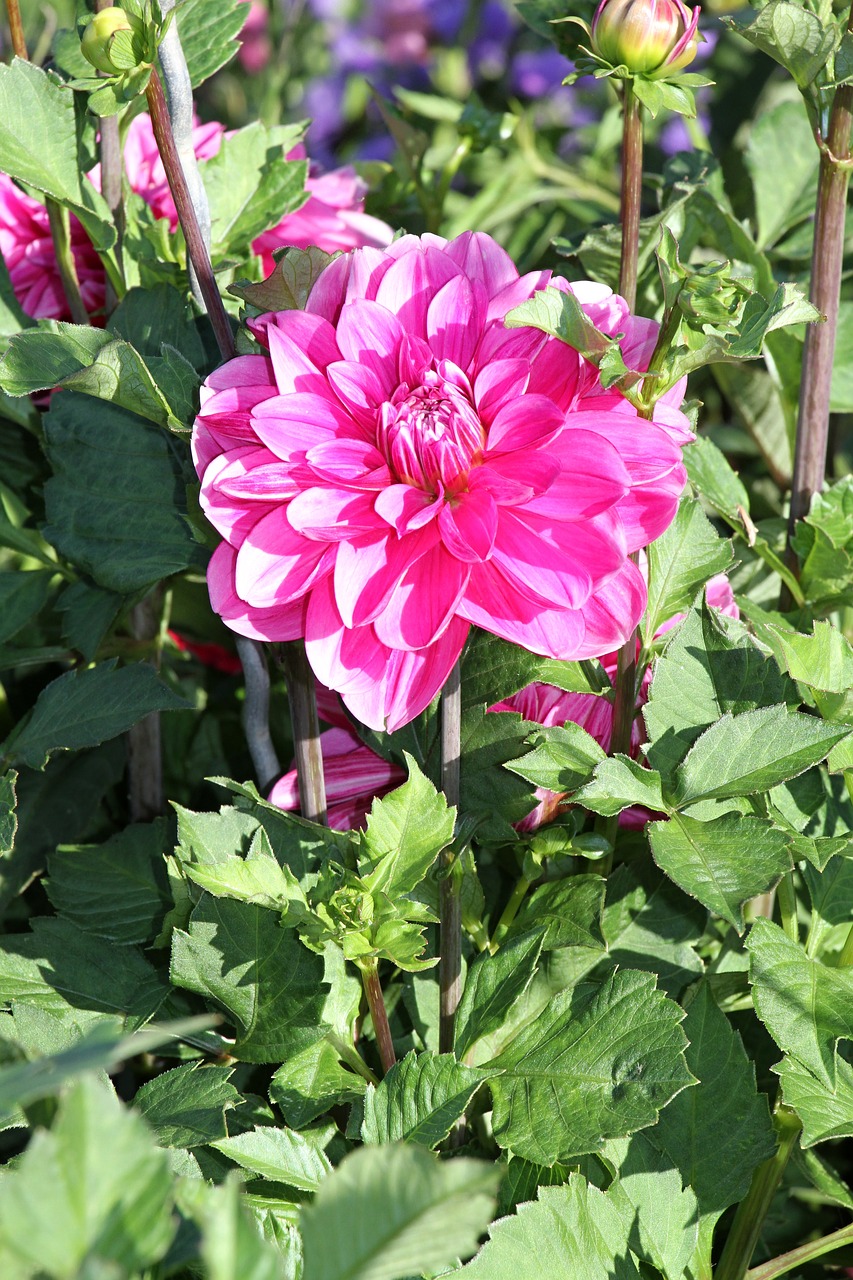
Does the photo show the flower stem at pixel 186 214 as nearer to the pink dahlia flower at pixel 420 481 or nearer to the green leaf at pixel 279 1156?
the pink dahlia flower at pixel 420 481

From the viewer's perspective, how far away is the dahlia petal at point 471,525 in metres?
0.52

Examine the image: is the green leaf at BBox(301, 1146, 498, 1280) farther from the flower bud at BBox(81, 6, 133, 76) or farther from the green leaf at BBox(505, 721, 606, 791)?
the flower bud at BBox(81, 6, 133, 76)

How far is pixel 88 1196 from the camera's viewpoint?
1.02 feet

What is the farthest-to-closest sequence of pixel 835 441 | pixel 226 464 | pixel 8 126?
pixel 835 441, pixel 8 126, pixel 226 464

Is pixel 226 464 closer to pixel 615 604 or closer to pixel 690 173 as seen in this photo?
pixel 615 604

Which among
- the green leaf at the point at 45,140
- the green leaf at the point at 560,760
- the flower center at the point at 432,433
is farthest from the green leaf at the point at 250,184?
the green leaf at the point at 560,760

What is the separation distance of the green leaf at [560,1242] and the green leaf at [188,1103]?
13 centimetres

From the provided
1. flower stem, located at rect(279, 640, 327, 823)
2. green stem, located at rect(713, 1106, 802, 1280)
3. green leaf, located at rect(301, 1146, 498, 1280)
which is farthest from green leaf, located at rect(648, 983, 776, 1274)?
green leaf, located at rect(301, 1146, 498, 1280)

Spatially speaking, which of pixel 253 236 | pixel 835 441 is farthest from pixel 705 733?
pixel 835 441

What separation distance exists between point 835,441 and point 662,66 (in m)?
0.65

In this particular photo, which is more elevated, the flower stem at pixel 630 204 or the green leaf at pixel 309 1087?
the flower stem at pixel 630 204

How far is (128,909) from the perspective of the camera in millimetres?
718

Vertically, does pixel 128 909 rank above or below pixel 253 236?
below

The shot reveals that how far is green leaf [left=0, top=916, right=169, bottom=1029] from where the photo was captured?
0.68 m
